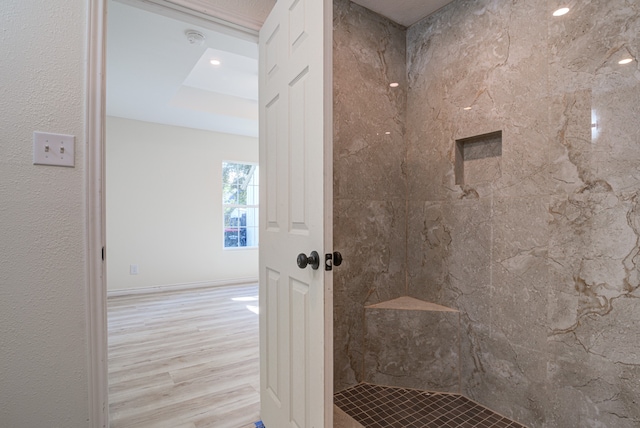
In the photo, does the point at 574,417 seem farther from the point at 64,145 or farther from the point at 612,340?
the point at 64,145

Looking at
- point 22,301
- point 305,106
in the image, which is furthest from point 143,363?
point 305,106

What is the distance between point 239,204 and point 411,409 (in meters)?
4.31

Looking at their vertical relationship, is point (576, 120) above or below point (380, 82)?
below

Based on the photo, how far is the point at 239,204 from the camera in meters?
5.40

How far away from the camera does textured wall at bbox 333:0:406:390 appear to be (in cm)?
199

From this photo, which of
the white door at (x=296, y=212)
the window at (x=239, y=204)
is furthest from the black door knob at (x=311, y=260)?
the window at (x=239, y=204)

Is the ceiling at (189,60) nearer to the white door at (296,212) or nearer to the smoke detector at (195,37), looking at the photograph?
the smoke detector at (195,37)

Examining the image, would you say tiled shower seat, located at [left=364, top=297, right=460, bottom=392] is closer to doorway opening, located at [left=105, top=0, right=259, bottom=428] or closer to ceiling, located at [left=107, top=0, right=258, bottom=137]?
doorway opening, located at [left=105, top=0, right=259, bottom=428]

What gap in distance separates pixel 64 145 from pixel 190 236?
12.5ft

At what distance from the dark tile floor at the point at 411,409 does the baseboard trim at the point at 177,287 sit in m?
3.53

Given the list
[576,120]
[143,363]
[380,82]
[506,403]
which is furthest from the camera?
[143,363]

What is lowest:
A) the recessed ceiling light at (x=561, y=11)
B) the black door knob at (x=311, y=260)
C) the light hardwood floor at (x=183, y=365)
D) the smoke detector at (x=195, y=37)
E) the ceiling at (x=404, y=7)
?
the light hardwood floor at (x=183, y=365)

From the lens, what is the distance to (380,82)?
217cm

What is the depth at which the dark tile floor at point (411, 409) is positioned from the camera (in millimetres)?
1659
